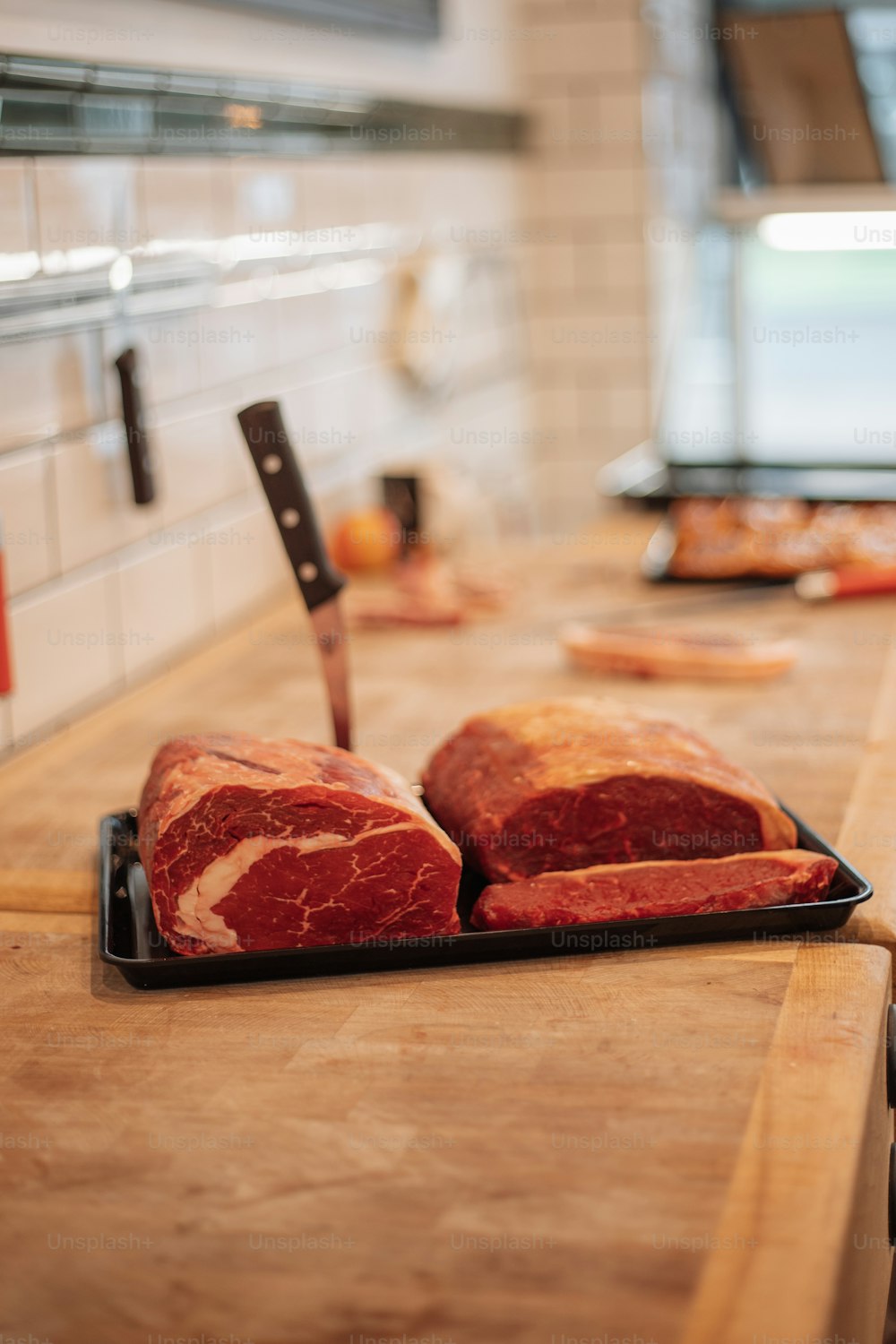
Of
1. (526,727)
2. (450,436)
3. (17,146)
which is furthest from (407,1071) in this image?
(450,436)

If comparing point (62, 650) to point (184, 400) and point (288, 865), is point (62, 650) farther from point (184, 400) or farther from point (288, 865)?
point (288, 865)

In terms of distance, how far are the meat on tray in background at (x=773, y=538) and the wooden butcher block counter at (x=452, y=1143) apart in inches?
38.0

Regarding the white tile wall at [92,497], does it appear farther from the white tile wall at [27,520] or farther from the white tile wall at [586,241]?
the white tile wall at [586,241]

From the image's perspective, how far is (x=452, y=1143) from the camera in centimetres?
90

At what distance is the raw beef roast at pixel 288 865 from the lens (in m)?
1.11

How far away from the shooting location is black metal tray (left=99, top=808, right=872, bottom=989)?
1101 mm

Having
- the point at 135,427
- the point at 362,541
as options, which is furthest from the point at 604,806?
the point at 362,541

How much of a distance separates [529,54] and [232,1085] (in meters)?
2.77

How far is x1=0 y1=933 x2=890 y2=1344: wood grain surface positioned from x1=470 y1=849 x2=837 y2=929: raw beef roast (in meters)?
0.04

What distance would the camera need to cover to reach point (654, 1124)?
917 mm

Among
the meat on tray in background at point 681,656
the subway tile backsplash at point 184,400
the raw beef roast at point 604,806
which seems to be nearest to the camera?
the raw beef roast at point 604,806

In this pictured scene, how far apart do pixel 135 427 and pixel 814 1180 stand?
1.19 m

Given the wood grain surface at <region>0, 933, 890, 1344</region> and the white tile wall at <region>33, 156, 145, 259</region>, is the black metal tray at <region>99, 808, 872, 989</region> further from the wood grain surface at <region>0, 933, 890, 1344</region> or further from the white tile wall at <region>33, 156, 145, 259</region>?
the white tile wall at <region>33, 156, 145, 259</region>

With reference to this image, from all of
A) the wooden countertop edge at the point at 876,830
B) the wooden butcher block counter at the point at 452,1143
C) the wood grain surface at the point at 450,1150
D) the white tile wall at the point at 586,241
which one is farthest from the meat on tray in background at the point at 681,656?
the white tile wall at the point at 586,241
